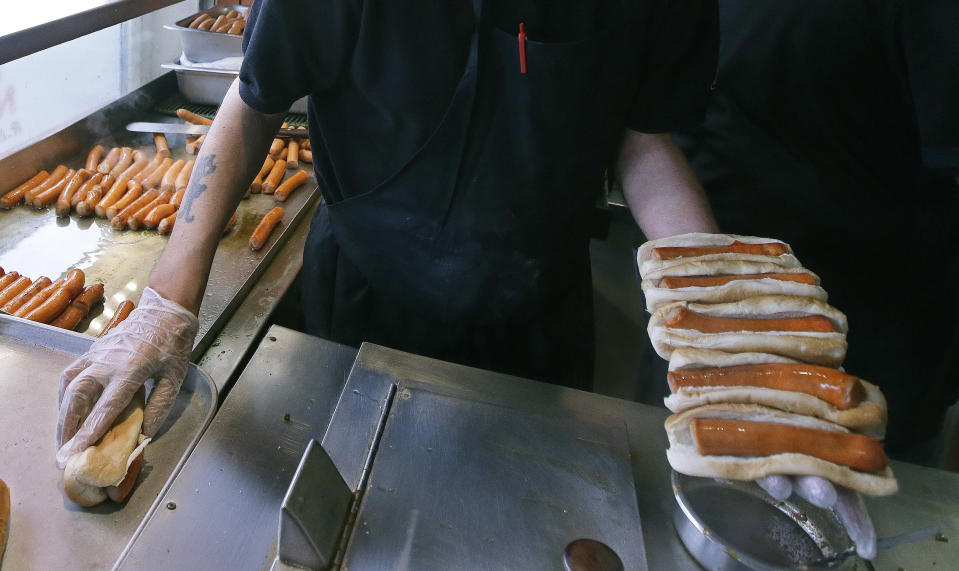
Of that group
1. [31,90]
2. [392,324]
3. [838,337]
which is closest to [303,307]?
[392,324]

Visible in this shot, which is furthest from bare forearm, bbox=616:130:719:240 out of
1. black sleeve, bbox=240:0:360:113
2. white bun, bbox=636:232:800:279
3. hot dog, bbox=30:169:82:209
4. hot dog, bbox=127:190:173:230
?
hot dog, bbox=30:169:82:209

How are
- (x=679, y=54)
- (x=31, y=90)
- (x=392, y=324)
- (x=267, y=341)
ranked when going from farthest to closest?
(x=31, y=90), (x=392, y=324), (x=679, y=54), (x=267, y=341)

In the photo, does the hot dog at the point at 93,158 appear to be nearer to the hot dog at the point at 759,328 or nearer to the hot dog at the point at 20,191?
the hot dog at the point at 20,191

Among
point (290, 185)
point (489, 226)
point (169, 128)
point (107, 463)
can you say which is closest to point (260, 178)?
point (290, 185)

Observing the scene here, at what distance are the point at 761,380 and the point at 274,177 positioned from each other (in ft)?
8.96

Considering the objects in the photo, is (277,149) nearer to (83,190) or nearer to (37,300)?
(83,190)

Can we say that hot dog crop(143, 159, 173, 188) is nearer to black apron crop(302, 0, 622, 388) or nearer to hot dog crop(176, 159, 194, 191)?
hot dog crop(176, 159, 194, 191)

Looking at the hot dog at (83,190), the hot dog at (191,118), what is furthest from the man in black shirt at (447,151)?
the hot dog at (191,118)

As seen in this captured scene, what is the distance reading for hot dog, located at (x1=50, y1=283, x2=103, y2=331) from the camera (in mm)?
2207

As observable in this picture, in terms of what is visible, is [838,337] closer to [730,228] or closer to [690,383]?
[690,383]

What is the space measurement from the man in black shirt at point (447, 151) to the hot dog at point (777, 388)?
718 mm

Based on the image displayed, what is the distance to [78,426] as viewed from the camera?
1.49m

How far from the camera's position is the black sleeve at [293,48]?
1.65 meters

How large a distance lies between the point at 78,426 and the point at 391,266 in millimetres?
978
